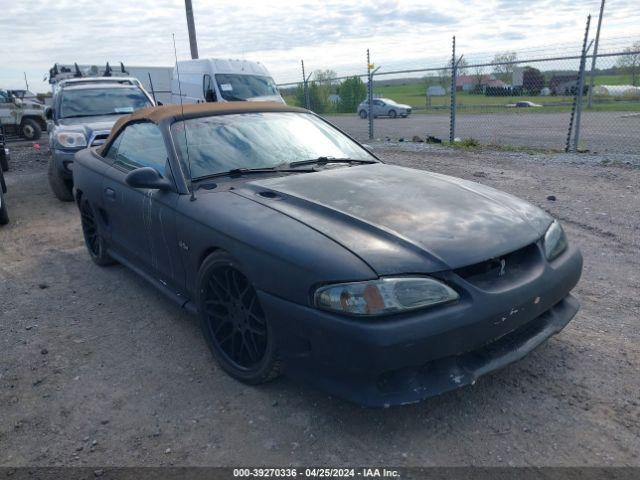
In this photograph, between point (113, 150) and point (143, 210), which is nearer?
point (143, 210)

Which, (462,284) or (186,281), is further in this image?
(186,281)

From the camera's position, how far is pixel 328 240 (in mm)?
2389

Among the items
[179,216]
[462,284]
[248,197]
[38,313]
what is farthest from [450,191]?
[38,313]

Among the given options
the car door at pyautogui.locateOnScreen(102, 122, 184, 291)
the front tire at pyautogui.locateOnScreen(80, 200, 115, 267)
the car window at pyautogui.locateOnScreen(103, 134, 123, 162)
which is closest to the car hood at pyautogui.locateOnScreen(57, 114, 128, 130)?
the front tire at pyautogui.locateOnScreen(80, 200, 115, 267)

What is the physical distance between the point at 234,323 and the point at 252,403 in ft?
1.46

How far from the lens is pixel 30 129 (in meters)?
18.2

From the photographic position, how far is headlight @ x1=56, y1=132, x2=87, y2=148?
754 cm

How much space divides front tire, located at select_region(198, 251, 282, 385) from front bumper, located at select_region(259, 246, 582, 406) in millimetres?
192

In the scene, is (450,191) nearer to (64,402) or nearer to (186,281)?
(186,281)

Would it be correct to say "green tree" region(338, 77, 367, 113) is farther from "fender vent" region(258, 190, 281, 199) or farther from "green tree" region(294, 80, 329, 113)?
"fender vent" region(258, 190, 281, 199)

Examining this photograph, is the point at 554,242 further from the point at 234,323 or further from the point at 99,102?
the point at 99,102

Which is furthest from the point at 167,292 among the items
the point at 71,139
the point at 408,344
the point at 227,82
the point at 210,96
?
the point at 227,82

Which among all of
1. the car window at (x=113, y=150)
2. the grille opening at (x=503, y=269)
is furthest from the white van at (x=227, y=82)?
the grille opening at (x=503, y=269)

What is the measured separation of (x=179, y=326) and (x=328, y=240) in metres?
1.74
